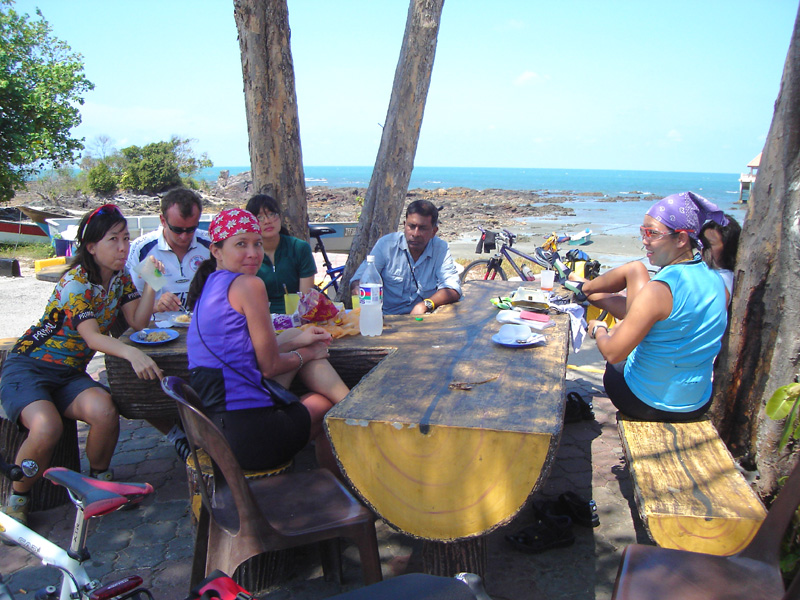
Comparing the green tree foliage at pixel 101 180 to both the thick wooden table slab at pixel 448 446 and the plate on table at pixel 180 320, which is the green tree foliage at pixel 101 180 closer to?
the plate on table at pixel 180 320

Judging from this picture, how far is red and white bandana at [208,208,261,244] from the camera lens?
2.61 metres

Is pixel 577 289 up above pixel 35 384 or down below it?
above

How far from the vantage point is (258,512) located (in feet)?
6.49

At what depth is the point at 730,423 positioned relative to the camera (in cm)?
326

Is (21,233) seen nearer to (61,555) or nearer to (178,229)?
(178,229)

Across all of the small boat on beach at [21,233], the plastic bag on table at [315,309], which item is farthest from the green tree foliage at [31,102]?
the plastic bag on table at [315,309]

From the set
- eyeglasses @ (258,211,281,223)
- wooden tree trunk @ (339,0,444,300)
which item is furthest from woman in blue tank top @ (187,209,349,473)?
wooden tree trunk @ (339,0,444,300)

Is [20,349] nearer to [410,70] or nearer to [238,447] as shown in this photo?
[238,447]

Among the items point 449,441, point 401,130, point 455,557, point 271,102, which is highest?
point 271,102

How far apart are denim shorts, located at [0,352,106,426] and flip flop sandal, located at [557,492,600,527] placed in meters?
2.65

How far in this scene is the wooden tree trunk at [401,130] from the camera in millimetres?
5363

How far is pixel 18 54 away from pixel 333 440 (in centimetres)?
2074

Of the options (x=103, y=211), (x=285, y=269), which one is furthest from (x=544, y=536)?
(x=103, y=211)

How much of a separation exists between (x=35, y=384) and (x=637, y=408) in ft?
10.6
